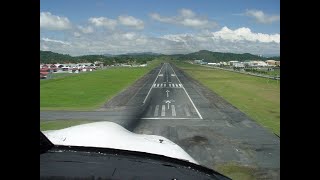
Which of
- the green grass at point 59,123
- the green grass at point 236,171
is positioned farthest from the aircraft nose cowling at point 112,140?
the green grass at point 59,123

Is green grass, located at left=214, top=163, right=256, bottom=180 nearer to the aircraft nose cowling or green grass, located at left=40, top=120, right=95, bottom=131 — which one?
the aircraft nose cowling

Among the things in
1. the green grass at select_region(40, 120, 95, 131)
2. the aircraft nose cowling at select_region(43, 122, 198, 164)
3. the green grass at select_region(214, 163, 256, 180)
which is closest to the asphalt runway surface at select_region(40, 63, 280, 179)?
the green grass at select_region(214, 163, 256, 180)

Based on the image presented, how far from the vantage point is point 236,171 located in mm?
17094

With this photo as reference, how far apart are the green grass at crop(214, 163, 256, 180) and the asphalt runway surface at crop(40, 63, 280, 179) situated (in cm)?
31

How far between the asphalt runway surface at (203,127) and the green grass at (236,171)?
312mm

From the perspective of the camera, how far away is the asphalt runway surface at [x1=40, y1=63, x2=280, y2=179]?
Result: 1991 cm

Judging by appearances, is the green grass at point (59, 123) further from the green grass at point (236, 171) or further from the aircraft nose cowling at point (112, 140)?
the aircraft nose cowling at point (112, 140)
